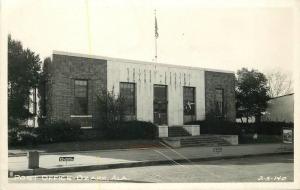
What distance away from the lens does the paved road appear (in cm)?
995

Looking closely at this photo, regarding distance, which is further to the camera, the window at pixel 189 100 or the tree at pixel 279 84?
the window at pixel 189 100

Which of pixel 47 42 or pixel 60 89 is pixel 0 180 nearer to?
pixel 47 42

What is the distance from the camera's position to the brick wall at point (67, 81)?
65.5 feet

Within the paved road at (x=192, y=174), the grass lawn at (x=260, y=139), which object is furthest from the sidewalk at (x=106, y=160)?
the grass lawn at (x=260, y=139)

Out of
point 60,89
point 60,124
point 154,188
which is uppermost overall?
point 60,89

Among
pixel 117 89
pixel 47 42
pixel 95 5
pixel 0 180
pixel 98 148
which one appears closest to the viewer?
pixel 0 180

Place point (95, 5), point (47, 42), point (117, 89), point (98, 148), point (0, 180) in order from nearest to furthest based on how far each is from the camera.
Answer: point (0, 180) < point (95, 5) < point (47, 42) < point (98, 148) < point (117, 89)

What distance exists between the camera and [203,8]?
10.0 meters

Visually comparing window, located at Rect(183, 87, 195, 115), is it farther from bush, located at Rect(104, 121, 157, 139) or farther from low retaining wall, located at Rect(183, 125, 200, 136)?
bush, located at Rect(104, 121, 157, 139)

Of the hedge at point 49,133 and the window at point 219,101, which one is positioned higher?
the window at point 219,101

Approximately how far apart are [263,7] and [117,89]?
1305 centimetres

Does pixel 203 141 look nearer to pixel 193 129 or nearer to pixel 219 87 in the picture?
pixel 193 129

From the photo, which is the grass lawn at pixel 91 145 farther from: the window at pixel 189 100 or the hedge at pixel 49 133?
the window at pixel 189 100

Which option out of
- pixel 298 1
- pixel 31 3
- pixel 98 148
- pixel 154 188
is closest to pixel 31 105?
pixel 98 148
